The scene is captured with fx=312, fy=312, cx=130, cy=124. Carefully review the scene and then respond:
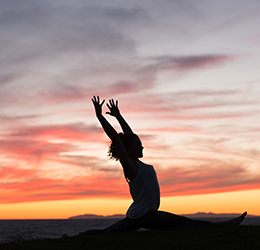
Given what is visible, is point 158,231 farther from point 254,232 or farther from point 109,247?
point 254,232

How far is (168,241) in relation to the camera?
234 inches

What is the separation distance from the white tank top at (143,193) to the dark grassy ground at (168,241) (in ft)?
1.62

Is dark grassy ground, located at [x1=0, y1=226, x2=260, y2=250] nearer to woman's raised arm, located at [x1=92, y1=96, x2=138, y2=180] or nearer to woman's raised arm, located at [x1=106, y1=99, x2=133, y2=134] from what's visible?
woman's raised arm, located at [x1=92, y1=96, x2=138, y2=180]

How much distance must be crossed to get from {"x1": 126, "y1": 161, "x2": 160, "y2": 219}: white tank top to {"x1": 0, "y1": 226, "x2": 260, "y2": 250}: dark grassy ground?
19.5 inches

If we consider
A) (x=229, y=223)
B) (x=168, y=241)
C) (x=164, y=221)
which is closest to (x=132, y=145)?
(x=164, y=221)

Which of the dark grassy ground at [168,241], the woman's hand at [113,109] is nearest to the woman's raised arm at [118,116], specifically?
the woman's hand at [113,109]

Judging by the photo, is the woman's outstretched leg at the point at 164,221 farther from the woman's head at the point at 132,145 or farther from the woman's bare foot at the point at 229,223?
the woman's head at the point at 132,145

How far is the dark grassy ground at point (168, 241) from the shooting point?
5.68 metres

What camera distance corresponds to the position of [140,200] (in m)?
6.91

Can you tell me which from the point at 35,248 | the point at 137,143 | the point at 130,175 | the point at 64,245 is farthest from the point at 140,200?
the point at 35,248

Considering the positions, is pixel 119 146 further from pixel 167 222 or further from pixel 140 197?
pixel 167 222

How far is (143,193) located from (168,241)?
1.25m

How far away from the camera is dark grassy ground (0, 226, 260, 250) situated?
5.68 meters

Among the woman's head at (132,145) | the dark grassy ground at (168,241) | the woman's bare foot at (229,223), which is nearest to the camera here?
the dark grassy ground at (168,241)
